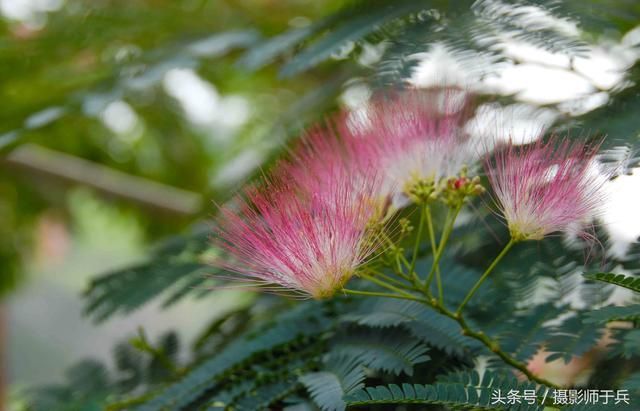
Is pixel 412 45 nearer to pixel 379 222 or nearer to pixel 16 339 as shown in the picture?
pixel 379 222

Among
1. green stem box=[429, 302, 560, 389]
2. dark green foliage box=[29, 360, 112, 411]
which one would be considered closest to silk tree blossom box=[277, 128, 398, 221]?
green stem box=[429, 302, 560, 389]

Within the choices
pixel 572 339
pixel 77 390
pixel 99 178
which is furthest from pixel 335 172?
pixel 99 178

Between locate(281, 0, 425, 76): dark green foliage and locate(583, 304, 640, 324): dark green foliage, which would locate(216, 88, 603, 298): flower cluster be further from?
locate(281, 0, 425, 76): dark green foliage

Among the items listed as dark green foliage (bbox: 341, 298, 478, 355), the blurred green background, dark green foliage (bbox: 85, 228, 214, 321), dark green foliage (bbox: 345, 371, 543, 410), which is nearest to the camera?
dark green foliage (bbox: 345, 371, 543, 410)

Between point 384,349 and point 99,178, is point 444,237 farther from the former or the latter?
point 99,178

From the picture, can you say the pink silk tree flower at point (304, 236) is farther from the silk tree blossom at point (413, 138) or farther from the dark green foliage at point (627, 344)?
the dark green foliage at point (627, 344)

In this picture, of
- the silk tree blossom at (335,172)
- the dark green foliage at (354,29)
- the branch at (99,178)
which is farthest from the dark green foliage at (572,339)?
the branch at (99,178)

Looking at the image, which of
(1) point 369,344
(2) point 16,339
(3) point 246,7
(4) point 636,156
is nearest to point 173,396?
(1) point 369,344
